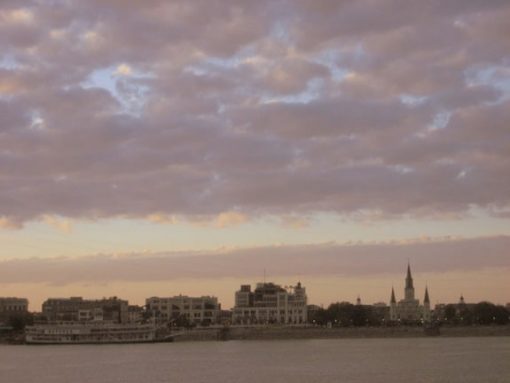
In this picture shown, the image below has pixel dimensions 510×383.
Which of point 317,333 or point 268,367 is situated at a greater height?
point 317,333

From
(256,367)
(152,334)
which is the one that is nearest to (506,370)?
(256,367)

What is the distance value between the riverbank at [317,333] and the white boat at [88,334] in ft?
40.8

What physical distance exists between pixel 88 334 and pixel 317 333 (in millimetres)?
46604

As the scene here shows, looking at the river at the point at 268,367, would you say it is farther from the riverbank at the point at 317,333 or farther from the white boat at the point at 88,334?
the riverbank at the point at 317,333

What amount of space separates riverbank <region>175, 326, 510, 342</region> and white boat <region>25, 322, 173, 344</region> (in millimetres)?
12430

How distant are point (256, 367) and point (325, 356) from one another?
20.9 meters

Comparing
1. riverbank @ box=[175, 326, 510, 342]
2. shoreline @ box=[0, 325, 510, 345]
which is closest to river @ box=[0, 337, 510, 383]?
shoreline @ box=[0, 325, 510, 345]

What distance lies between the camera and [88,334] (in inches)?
6811

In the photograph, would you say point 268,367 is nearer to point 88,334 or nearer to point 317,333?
point 88,334

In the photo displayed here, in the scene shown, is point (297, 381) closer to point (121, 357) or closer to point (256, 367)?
point (256, 367)

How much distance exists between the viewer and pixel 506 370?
271 feet

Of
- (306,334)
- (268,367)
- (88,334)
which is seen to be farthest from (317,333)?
(268,367)

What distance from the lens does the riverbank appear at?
183 metres

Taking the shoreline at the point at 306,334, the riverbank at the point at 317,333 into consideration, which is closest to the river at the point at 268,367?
the shoreline at the point at 306,334
